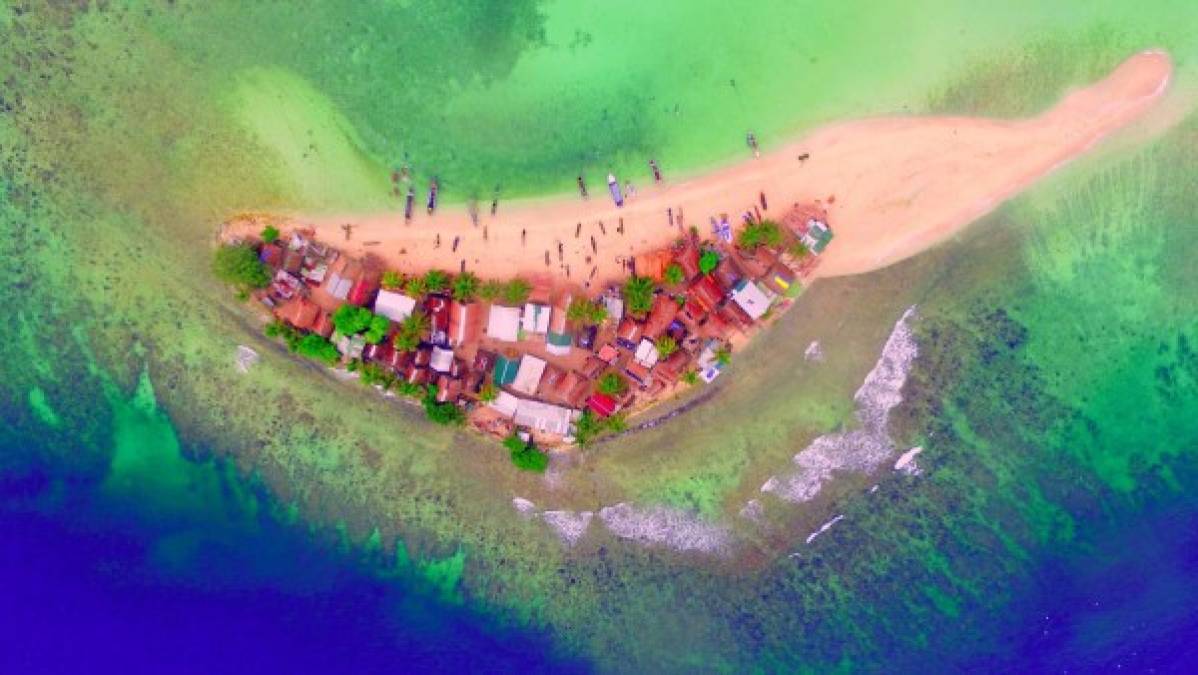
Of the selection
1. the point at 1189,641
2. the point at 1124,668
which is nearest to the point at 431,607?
the point at 1124,668

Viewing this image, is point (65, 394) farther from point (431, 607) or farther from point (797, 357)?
point (797, 357)

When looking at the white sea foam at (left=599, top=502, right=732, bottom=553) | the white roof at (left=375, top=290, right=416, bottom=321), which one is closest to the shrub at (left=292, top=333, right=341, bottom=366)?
the white roof at (left=375, top=290, right=416, bottom=321)

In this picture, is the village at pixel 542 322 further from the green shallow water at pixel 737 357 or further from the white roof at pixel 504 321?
the green shallow water at pixel 737 357

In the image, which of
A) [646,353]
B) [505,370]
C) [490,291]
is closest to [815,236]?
[646,353]

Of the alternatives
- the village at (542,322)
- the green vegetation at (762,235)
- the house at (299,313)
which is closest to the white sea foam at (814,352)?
the village at (542,322)

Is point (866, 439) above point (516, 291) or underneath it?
underneath

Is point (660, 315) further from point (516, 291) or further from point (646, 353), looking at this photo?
point (516, 291)

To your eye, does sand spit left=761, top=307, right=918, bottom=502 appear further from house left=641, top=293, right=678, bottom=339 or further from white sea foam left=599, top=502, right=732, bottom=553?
house left=641, top=293, right=678, bottom=339
